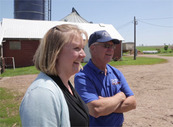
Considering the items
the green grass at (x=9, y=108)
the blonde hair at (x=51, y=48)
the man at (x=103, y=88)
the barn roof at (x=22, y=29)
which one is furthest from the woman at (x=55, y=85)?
→ the barn roof at (x=22, y=29)

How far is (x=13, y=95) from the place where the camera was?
707 centimetres

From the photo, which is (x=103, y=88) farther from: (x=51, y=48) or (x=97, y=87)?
(x=51, y=48)

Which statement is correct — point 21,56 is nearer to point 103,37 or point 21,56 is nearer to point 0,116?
point 0,116

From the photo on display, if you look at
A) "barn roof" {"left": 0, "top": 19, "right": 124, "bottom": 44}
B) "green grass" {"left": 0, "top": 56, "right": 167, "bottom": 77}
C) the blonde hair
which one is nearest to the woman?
the blonde hair

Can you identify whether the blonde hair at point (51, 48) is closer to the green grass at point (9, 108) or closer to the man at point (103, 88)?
the man at point (103, 88)

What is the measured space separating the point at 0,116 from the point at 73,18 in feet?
111

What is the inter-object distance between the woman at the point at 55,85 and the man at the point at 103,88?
2.26 ft

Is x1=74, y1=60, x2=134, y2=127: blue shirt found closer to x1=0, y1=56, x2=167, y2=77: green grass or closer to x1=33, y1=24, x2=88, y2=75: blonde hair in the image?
x1=33, y1=24, x2=88, y2=75: blonde hair

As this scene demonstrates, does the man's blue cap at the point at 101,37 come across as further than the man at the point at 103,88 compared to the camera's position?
Yes

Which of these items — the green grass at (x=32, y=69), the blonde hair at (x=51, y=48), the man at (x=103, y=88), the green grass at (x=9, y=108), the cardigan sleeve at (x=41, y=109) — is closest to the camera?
the cardigan sleeve at (x=41, y=109)

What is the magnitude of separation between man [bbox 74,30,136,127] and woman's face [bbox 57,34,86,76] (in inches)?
28.8

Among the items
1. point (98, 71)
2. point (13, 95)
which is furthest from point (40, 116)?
point (13, 95)

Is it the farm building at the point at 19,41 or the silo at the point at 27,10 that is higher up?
the silo at the point at 27,10

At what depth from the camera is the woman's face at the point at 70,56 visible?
1.40m
